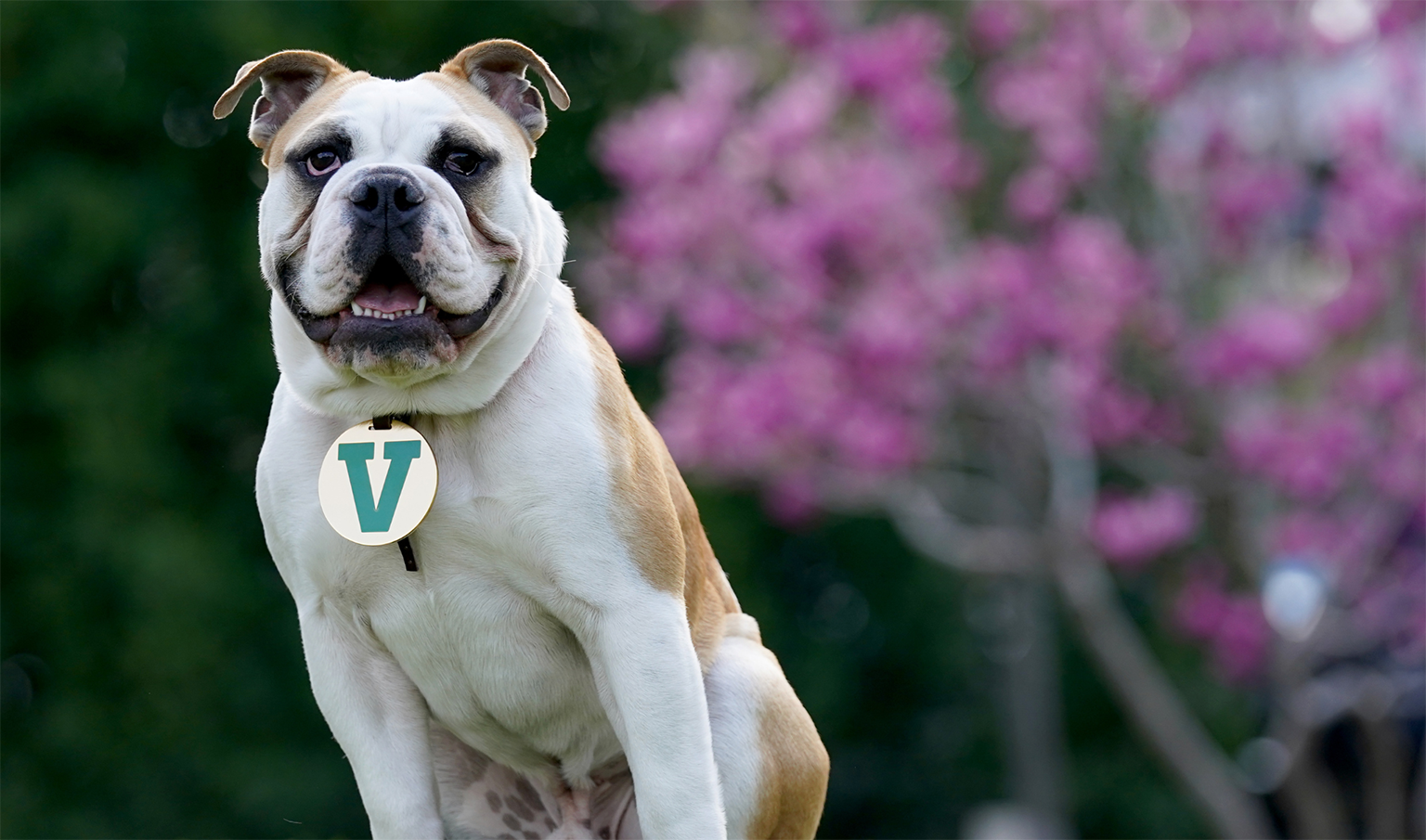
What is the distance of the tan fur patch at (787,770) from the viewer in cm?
313

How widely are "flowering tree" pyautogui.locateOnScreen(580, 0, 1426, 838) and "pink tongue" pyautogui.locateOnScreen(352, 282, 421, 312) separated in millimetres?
5386

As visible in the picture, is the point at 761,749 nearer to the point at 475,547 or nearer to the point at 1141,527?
the point at 475,547

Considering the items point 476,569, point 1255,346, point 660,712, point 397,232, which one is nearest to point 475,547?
point 476,569

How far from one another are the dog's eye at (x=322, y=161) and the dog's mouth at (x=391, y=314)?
22cm

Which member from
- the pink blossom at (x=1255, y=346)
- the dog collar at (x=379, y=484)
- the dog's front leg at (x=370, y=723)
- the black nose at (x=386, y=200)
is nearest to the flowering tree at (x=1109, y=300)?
the pink blossom at (x=1255, y=346)

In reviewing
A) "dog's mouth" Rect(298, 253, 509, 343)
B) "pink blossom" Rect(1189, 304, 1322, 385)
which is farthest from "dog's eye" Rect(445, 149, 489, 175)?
"pink blossom" Rect(1189, 304, 1322, 385)

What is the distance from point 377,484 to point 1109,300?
5.87m

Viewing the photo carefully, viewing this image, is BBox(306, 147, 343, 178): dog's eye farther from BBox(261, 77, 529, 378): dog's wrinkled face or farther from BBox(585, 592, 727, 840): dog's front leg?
BBox(585, 592, 727, 840): dog's front leg

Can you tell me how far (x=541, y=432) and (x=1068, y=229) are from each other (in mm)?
5904

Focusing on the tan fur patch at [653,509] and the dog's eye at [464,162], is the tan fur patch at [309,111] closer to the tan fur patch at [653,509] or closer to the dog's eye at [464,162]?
the dog's eye at [464,162]

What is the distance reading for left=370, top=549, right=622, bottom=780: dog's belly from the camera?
2.88 meters

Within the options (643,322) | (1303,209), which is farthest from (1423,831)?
(643,322)

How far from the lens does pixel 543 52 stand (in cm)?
1374

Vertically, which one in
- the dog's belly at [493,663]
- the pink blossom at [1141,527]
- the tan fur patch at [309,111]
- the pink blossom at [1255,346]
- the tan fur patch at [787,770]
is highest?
the pink blossom at [1255,346]
